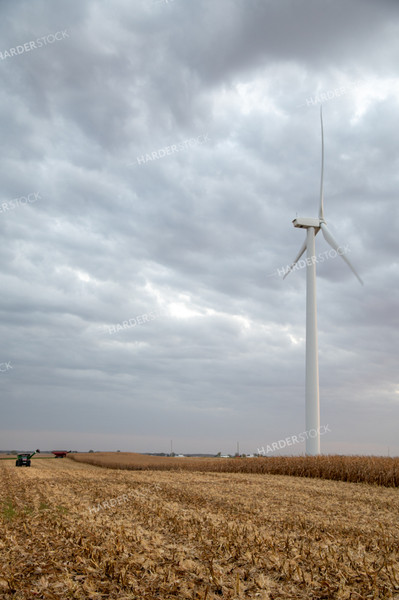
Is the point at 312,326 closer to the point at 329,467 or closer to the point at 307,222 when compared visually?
the point at 307,222

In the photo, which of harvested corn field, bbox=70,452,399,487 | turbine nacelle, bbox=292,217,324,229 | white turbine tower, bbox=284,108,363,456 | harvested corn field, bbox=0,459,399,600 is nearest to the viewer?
harvested corn field, bbox=0,459,399,600

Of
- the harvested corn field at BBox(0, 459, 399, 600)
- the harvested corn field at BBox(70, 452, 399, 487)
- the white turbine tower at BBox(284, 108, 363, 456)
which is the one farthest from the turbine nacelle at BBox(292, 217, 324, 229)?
the harvested corn field at BBox(0, 459, 399, 600)

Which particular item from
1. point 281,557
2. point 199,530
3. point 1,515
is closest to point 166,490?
point 1,515

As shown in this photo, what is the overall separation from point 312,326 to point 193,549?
32.7m

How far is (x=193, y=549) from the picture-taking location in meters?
8.27

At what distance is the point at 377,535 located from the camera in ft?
34.6

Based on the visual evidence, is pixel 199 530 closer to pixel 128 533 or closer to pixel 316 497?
pixel 128 533

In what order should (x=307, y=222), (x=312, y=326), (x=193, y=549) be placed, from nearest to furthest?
(x=193, y=549) < (x=312, y=326) < (x=307, y=222)

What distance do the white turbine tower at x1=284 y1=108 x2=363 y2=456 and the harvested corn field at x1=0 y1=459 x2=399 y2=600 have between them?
2282 cm

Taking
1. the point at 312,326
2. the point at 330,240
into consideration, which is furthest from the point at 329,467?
the point at 330,240

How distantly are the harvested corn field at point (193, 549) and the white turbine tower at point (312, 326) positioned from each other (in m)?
22.8

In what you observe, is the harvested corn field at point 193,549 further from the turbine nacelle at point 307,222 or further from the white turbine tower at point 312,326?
the turbine nacelle at point 307,222

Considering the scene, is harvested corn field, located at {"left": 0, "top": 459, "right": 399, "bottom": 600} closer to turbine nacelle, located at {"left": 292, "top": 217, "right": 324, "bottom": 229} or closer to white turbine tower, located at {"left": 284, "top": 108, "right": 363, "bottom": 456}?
white turbine tower, located at {"left": 284, "top": 108, "right": 363, "bottom": 456}

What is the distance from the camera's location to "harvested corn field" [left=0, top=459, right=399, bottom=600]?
6434 millimetres
